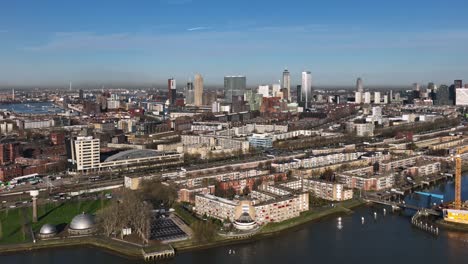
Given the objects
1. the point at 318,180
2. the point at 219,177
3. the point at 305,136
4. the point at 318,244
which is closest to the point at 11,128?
the point at 305,136

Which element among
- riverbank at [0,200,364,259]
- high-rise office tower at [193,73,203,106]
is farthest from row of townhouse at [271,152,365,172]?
high-rise office tower at [193,73,203,106]

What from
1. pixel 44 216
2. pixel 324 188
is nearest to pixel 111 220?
pixel 44 216

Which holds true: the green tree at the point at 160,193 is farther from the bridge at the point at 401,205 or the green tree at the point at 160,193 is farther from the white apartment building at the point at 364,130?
the white apartment building at the point at 364,130

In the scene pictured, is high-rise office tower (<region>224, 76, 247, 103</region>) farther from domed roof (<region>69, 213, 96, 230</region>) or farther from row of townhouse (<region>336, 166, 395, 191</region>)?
domed roof (<region>69, 213, 96, 230</region>)

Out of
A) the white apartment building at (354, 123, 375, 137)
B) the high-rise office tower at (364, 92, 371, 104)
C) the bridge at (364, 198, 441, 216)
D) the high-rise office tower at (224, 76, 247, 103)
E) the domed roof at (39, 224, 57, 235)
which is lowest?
the domed roof at (39, 224, 57, 235)

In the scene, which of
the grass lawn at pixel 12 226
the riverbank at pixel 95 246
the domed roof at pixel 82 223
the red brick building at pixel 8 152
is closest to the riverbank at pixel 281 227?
the riverbank at pixel 95 246

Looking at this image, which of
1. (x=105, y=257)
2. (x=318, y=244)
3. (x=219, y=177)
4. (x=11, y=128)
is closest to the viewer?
(x=105, y=257)

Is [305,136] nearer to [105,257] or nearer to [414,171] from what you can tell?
[414,171]
